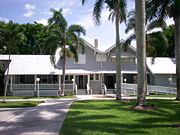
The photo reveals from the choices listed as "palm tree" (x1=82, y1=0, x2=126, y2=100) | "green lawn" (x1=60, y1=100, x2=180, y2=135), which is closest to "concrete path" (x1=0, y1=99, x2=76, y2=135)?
"green lawn" (x1=60, y1=100, x2=180, y2=135)

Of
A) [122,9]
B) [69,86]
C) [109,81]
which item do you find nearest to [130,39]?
[69,86]

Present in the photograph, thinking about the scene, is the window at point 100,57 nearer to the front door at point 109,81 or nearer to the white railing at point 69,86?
the front door at point 109,81

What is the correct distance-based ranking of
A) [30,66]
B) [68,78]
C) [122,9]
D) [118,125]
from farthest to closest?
[68,78]
[30,66]
[122,9]
[118,125]

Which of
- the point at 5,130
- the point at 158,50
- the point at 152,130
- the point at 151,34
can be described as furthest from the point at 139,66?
the point at 158,50

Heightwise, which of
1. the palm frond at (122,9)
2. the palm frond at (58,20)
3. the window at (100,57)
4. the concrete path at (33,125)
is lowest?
the concrete path at (33,125)

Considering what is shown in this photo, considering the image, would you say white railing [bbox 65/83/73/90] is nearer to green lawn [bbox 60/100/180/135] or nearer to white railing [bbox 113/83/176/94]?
white railing [bbox 113/83/176/94]

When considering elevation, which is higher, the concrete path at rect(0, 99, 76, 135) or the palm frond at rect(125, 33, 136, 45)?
the palm frond at rect(125, 33, 136, 45)

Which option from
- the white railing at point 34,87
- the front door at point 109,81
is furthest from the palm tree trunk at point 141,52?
the front door at point 109,81

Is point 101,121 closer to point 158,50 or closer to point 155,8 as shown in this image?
point 155,8

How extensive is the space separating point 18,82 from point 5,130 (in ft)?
107

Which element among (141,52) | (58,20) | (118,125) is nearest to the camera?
(118,125)

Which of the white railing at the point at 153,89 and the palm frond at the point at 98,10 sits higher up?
the palm frond at the point at 98,10

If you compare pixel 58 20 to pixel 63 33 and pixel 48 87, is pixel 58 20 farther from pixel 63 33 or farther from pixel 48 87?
pixel 48 87

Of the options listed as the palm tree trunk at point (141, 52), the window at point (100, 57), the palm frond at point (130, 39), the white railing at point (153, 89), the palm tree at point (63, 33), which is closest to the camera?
the palm tree trunk at point (141, 52)
